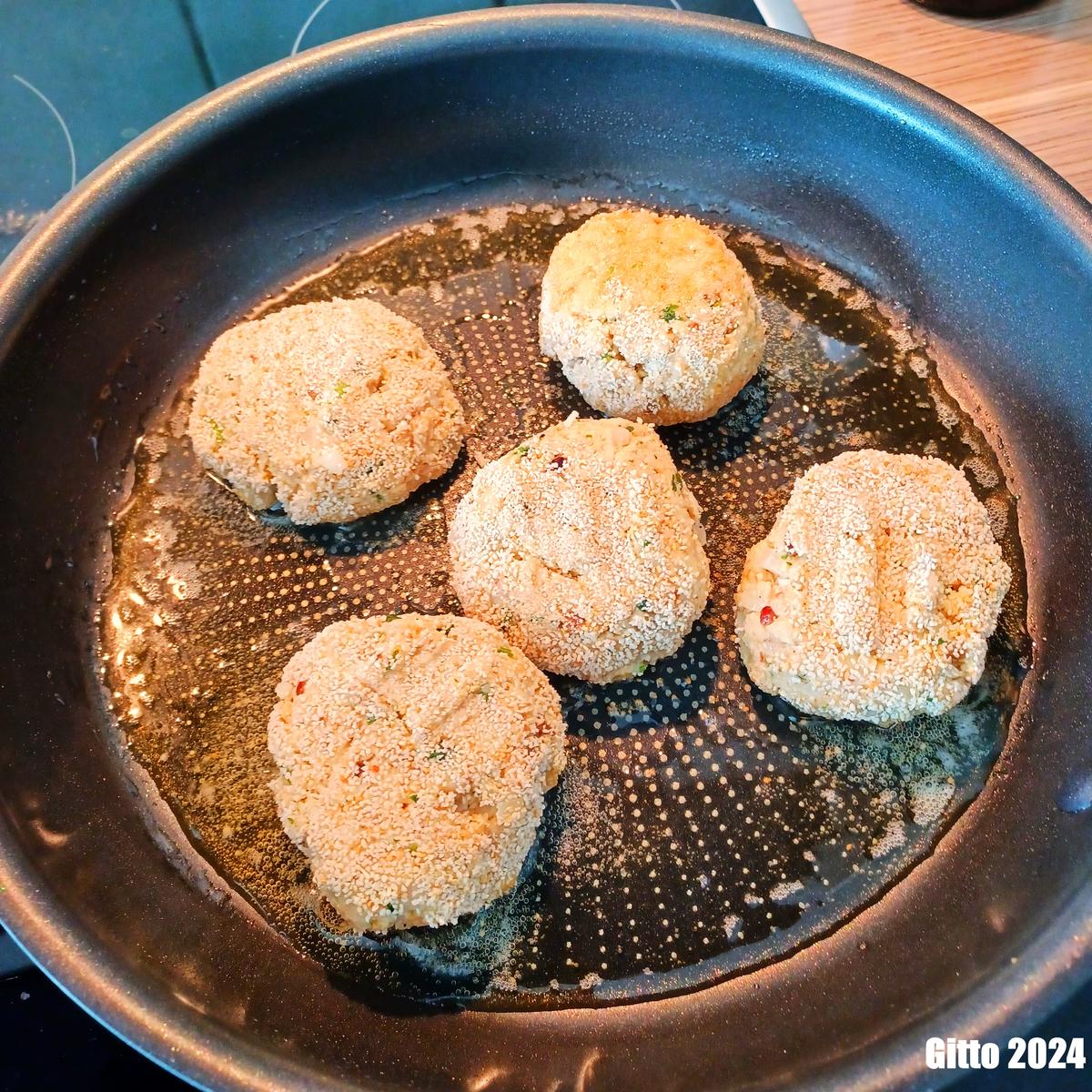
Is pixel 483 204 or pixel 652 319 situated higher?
pixel 483 204

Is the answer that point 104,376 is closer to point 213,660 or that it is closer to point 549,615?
point 213,660

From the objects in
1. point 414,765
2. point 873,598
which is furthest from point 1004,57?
point 414,765

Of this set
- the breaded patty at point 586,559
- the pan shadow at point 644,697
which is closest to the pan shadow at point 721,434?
the breaded patty at point 586,559

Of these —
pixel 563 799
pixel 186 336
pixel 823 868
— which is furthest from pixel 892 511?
pixel 186 336

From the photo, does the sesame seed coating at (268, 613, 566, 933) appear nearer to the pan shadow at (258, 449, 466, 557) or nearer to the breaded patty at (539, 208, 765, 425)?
the pan shadow at (258, 449, 466, 557)

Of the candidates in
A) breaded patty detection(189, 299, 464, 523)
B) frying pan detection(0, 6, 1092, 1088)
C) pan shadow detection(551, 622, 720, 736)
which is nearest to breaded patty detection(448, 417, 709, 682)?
pan shadow detection(551, 622, 720, 736)

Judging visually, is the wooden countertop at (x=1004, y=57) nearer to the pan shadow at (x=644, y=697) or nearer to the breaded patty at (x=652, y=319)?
the breaded patty at (x=652, y=319)

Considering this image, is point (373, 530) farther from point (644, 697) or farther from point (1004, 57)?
point (1004, 57)
